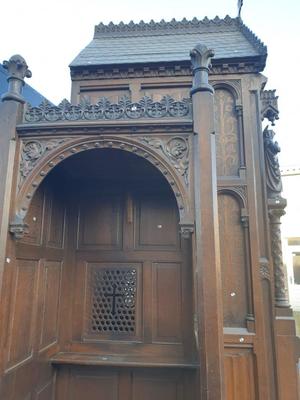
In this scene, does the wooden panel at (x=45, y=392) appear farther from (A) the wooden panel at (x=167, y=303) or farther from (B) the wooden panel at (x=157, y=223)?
(B) the wooden panel at (x=157, y=223)

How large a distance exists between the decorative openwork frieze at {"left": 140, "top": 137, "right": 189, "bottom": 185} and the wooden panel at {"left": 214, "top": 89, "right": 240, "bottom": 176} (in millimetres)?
838

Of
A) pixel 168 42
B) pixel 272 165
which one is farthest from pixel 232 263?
pixel 168 42

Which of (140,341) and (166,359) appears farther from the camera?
→ (140,341)

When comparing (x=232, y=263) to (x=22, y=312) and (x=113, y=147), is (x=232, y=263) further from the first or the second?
(x=22, y=312)

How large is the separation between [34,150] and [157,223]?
1267 mm

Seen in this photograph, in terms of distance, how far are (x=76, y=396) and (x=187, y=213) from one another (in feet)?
6.16

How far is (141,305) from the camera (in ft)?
7.77

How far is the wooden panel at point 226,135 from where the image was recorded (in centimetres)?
238

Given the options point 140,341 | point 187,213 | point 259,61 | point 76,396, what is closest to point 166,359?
point 140,341

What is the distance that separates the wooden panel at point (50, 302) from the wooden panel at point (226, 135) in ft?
5.47

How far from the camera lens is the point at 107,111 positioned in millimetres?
1741

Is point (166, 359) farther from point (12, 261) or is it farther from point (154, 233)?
point (12, 261)

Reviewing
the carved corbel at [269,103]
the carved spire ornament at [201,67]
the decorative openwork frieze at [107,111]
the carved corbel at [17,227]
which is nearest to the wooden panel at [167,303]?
the carved corbel at [17,227]

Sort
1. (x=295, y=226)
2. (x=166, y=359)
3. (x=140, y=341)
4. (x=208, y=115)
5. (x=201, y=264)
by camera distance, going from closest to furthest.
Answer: (x=201, y=264) < (x=208, y=115) < (x=166, y=359) < (x=140, y=341) < (x=295, y=226)
